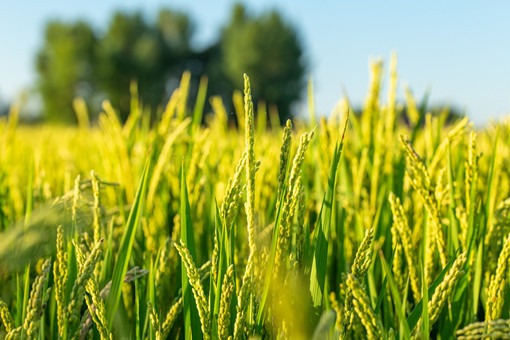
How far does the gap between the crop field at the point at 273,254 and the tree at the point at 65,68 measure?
32225 mm

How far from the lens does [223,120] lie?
1.87 m

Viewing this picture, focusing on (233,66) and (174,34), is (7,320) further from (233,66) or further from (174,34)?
(174,34)

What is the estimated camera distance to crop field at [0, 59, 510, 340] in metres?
0.44

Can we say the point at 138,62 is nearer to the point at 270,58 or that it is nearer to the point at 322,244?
the point at 270,58

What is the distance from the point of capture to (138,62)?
3244cm

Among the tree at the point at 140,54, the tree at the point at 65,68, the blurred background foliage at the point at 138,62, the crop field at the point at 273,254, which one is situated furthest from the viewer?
the tree at the point at 140,54

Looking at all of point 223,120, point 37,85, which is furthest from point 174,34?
point 223,120

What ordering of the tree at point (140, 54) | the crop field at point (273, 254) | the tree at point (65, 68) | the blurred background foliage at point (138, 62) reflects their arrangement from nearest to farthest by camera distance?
the crop field at point (273, 254) → the tree at point (65, 68) → the blurred background foliage at point (138, 62) → the tree at point (140, 54)

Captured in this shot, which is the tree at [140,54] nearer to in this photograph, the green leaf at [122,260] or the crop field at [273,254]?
the crop field at [273,254]

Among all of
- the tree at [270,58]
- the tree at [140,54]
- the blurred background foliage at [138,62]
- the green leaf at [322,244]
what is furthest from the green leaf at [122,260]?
the tree at [140,54]

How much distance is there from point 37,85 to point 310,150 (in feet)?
115

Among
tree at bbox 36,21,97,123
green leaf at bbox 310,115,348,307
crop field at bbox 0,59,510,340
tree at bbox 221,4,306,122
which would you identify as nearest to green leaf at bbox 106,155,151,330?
crop field at bbox 0,59,510,340

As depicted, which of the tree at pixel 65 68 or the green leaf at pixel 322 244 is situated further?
the tree at pixel 65 68

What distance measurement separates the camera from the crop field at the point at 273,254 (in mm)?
444
